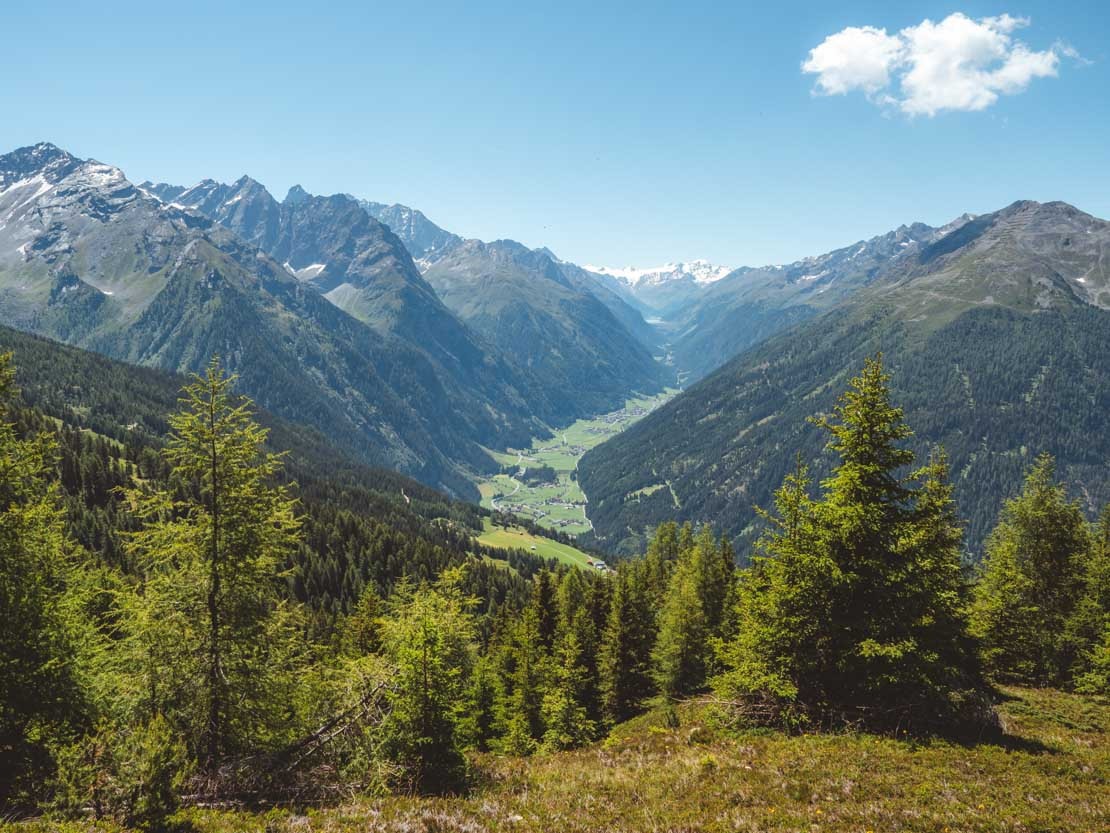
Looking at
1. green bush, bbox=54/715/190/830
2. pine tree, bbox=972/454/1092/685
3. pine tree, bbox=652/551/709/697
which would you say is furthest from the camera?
pine tree, bbox=652/551/709/697

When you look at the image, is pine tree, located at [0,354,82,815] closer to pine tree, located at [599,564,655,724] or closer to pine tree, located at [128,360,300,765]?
pine tree, located at [128,360,300,765]

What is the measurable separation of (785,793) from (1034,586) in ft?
116


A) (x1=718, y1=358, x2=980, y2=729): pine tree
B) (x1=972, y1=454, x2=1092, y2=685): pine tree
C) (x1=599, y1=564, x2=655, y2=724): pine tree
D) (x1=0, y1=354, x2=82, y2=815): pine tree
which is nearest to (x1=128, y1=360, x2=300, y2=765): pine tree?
(x1=0, y1=354, x2=82, y2=815): pine tree

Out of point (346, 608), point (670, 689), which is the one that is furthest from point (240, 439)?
point (346, 608)

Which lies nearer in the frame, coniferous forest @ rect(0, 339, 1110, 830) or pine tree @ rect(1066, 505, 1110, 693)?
coniferous forest @ rect(0, 339, 1110, 830)

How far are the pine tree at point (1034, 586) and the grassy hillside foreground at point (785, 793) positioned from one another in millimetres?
14725

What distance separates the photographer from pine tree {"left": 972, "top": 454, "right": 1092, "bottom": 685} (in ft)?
112

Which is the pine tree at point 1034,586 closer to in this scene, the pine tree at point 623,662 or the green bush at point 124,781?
the pine tree at point 623,662

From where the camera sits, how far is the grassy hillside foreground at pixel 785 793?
46.3 feet

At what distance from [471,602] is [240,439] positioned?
11.9 m

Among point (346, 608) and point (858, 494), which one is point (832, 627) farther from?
point (346, 608)

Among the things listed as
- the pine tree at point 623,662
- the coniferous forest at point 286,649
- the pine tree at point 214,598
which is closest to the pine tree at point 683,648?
the pine tree at point 623,662

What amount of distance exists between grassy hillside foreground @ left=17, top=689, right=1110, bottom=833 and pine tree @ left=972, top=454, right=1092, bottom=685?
1473 cm

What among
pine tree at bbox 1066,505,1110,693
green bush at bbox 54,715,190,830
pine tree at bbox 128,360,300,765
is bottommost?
pine tree at bbox 1066,505,1110,693
